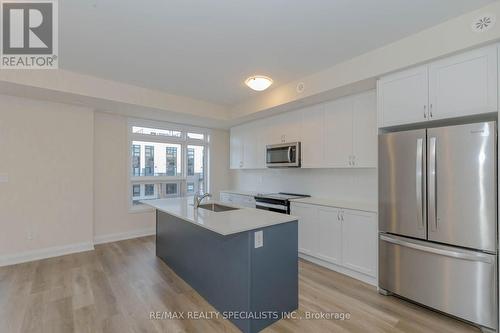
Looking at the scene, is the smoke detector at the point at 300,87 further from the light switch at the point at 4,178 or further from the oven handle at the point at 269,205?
the light switch at the point at 4,178

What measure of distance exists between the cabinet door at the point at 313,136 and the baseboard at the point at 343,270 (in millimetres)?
1401

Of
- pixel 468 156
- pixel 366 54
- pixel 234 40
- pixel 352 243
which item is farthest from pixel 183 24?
pixel 352 243

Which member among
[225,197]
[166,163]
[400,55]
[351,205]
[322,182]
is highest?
[400,55]

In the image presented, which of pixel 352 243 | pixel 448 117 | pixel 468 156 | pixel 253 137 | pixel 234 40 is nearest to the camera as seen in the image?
pixel 468 156

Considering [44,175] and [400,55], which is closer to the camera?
[400,55]

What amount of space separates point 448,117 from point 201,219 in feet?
8.14

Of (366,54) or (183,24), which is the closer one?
(183,24)

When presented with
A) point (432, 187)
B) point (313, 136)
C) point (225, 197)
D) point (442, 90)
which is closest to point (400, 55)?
point (442, 90)

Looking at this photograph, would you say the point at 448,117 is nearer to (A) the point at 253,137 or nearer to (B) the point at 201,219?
(B) the point at 201,219

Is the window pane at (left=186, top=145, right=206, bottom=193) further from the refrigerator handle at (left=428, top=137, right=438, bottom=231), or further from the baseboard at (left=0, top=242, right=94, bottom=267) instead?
the refrigerator handle at (left=428, top=137, right=438, bottom=231)

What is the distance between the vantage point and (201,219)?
2.28 metres

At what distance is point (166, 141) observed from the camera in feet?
17.4

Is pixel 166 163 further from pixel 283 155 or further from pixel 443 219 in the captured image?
pixel 443 219

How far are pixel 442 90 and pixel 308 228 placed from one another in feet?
7.50
